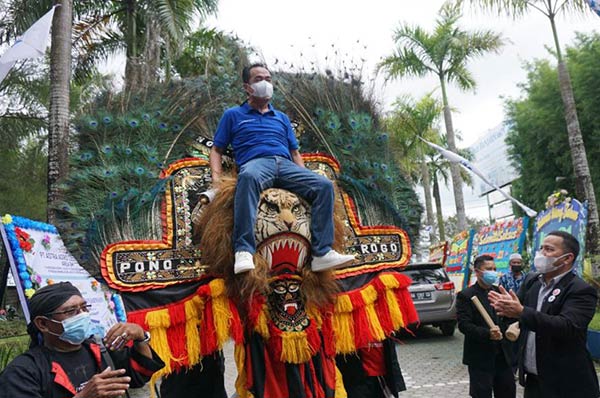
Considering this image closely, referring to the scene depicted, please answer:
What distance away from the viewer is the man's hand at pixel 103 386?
88.4 inches

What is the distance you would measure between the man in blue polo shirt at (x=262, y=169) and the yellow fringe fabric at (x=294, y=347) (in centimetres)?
42

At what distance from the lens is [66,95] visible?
810cm

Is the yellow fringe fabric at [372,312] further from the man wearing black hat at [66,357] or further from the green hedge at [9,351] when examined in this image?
the green hedge at [9,351]

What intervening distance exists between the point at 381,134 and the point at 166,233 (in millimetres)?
1794

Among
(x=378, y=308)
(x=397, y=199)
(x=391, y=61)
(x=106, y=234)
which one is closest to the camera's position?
(x=106, y=234)

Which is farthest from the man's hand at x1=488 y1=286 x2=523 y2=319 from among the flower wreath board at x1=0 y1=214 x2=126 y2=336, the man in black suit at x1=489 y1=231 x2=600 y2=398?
the flower wreath board at x1=0 y1=214 x2=126 y2=336

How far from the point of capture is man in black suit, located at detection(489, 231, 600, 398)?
3293 mm

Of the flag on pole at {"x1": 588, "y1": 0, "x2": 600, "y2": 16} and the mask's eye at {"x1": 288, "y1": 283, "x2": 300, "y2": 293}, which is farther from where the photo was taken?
the flag on pole at {"x1": 588, "y1": 0, "x2": 600, "y2": 16}

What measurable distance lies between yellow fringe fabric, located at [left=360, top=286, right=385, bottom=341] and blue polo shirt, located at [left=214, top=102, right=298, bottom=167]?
1.05m

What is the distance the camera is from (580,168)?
467 inches

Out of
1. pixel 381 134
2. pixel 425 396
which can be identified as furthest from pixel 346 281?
pixel 425 396

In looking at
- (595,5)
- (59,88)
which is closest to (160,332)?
(595,5)

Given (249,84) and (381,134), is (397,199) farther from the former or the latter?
(249,84)

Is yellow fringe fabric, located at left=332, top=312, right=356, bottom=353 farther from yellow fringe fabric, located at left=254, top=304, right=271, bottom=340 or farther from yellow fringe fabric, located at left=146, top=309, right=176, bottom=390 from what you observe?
yellow fringe fabric, located at left=146, top=309, right=176, bottom=390
